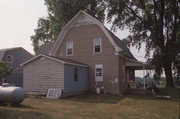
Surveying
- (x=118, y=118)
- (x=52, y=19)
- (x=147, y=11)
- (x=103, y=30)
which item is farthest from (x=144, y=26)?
(x=118, y=118)

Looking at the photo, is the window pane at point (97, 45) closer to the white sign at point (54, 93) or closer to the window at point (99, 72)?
the window at point (99, 72)

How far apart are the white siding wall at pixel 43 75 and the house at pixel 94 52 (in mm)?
109

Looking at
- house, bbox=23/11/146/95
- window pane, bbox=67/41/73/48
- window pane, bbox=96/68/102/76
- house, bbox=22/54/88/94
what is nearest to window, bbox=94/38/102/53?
house, bbox=23/11/146/95

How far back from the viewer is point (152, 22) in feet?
87.6

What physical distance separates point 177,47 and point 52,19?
75.8 feet

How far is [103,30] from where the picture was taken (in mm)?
20016

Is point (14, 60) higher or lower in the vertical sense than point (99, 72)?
higher

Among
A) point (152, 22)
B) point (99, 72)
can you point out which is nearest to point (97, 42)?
point (99, 72)

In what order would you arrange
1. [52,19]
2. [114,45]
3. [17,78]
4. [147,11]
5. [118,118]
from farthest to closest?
[52,19]
[17,78]
[147,11]
[114,45]
[118,118]

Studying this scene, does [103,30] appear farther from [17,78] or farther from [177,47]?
[17,78]

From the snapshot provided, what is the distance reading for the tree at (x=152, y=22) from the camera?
25.6m

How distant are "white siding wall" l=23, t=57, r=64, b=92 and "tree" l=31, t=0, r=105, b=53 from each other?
49.9ft

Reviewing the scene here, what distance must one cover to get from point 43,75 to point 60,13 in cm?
1723

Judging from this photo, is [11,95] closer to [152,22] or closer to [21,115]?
[21,115]
